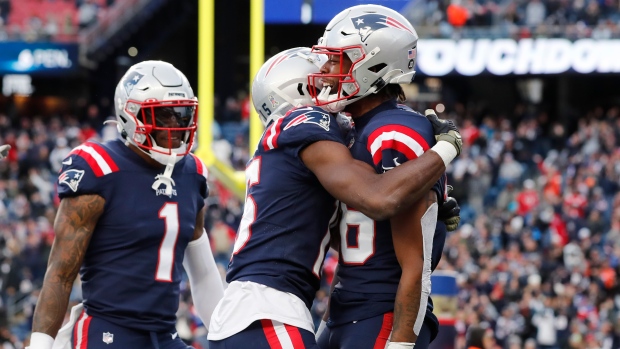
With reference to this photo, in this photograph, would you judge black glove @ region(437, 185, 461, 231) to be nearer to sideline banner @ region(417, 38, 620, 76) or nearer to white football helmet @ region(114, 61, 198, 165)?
white football helmet @ region(114, 61, 198, 165)

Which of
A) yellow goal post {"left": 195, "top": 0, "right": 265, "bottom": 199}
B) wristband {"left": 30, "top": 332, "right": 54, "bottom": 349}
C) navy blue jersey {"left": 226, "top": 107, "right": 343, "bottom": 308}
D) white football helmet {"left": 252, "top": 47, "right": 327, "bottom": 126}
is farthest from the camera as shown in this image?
yellow goal post {"left": 195, "top": 0, "right": 265, "bottom": 199}

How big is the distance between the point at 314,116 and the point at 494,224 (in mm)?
12940

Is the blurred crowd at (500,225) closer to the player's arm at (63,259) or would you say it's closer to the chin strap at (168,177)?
the chin strap at (168,177)

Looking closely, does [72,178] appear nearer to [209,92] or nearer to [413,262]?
[413,262]

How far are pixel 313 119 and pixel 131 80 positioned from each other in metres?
1.34

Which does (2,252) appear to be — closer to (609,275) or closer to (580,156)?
(609,275)

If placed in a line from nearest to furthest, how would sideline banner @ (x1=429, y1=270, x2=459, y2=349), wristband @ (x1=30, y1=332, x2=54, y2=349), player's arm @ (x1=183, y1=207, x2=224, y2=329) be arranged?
1. wristband @ (x1=30, y1=332, x2=54, y2=349)
2. player's arm @ (x1=183, y1=207, x2=224, y2=329)
3. sideline banner @ (x1=429, y1=270, x2=459, y2=349)

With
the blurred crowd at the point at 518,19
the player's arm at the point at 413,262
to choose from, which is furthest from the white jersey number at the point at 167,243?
the blurred crowd at the point at 518,19

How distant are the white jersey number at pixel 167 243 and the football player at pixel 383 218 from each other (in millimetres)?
923

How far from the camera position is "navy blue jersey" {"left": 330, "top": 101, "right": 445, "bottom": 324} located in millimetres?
3475

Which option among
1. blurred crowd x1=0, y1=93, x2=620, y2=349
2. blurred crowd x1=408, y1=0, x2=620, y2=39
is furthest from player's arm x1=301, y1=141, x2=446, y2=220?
blurred crowd x1=408, y1=0, x2=620, y2=39

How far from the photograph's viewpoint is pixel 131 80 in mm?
4621

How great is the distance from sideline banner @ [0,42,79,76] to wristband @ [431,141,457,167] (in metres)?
19.3

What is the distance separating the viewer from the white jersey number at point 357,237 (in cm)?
358
